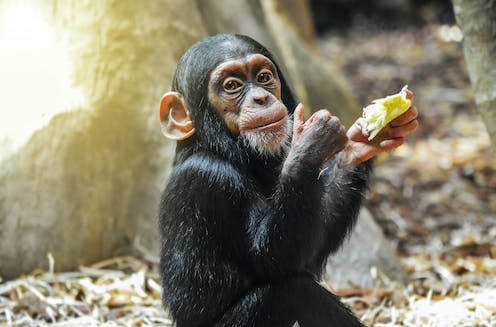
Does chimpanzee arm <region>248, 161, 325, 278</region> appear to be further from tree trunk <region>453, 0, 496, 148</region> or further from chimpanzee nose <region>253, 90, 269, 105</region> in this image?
tree trunk <region>453, 0, 496, 148</region>

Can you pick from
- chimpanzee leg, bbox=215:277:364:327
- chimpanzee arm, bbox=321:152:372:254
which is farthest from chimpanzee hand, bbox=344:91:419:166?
chimpanzee leg, bbox=215:277:364:327

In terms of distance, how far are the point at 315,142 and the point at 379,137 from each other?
45 centimetres

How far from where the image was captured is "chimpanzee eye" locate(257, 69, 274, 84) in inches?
150

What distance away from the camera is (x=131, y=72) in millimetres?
5320

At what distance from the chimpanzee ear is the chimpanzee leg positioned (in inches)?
36.8

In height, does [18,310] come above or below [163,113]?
below

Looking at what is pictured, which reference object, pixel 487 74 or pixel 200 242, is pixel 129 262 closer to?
pixel 200 242

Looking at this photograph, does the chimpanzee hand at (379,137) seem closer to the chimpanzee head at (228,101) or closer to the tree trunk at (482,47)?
the chimpanzee head at (228,101)

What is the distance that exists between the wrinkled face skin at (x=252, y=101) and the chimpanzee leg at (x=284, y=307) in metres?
0.69

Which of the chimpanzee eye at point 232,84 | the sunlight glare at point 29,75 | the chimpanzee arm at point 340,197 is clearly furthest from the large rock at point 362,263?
the sunlight glare at point 29,75

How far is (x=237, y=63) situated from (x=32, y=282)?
2129 mm

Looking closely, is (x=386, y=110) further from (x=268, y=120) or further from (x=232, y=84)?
(x=232, y=84)

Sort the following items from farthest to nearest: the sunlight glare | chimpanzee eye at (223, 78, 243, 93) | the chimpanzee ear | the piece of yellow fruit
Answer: the sunlight glare
the chimpanzee ear
chimpanzee eye at (223, 78, 243, 93)
the piece of yellow fruit

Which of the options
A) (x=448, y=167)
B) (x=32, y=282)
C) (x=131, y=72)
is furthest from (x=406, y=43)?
(x=32, y=282)
